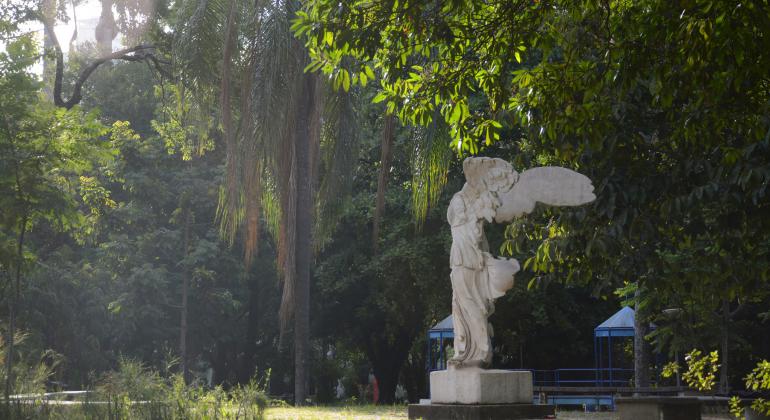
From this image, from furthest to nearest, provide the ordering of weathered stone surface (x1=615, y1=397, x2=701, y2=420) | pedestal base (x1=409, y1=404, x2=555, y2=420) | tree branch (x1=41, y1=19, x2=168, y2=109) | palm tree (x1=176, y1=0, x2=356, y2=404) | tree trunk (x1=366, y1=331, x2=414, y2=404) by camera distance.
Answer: tree trunk (x1=366, y1=331, x2=414, y2=404)
tree branch (x1=41, y1=19, x2=168, y2=109)
palm tree (x1=176, y1=0, x2=356, y2=404)
weathered stone surface (x1=615, y1=397, x2=701, y2=420)
pedestal base (x1=409, y1=404, x2=555, y2=420)

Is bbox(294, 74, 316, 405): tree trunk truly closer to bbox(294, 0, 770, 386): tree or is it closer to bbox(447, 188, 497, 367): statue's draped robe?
bbox(294, 0, 770, 386): tree

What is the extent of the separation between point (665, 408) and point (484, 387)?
613 centimetres

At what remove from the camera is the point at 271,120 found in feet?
61.2

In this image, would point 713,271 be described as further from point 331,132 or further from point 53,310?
point 53,310

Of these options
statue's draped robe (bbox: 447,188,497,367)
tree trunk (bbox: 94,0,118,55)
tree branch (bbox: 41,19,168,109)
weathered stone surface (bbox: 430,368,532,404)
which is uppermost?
tree trunk (bbox: 94,0,118,55)

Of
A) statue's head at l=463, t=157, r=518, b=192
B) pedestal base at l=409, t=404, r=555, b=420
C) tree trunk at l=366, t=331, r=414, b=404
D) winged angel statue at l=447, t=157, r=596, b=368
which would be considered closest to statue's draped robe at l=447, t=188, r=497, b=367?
winged angel statue at l=447, t=157, r=596, b=368

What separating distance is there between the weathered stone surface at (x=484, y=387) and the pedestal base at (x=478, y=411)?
0.48 feet

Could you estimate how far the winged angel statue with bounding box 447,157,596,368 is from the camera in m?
11.1

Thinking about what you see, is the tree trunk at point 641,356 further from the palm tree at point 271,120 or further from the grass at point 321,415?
the grass at point 321,415

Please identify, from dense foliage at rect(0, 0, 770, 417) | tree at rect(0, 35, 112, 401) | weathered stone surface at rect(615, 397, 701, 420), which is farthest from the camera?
tree at rect(0, 35, 112, 401)

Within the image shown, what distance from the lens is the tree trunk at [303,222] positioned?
19.9m

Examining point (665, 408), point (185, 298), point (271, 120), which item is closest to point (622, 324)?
point (665, 408)

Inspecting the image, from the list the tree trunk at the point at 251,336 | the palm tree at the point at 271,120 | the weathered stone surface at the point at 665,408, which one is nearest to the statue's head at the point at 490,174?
the weathered stone surface at the point at 665,408

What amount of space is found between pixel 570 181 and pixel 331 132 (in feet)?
32.5
